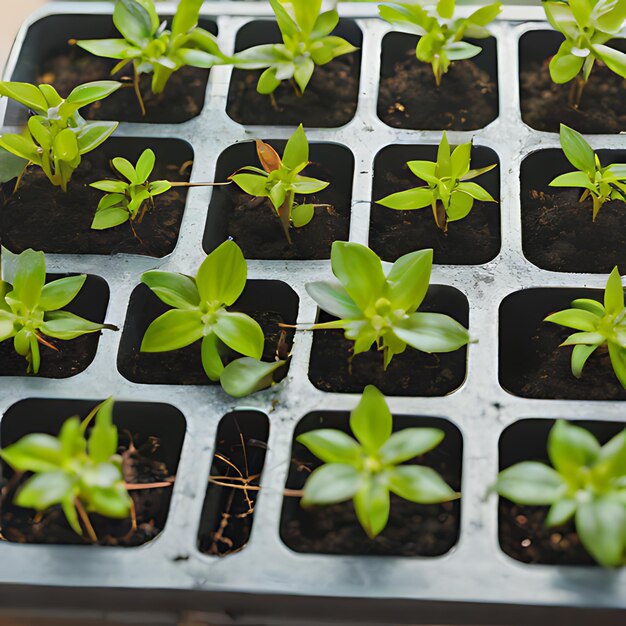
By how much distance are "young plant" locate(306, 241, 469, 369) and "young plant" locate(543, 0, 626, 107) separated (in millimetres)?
275

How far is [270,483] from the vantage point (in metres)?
0.67

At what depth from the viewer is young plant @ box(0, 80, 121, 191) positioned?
31.0 inches

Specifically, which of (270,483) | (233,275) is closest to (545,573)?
(270,483)

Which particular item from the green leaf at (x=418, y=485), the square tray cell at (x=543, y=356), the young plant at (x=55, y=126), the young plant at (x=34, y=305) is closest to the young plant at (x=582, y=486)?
the green leaf at (x=418, y=485)

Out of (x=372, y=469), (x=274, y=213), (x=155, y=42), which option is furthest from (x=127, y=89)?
(x=372, y=469)

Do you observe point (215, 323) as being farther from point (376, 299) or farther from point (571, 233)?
point (571, 233)

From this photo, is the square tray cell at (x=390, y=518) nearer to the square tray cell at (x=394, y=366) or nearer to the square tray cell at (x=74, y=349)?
the square tray cell at (x=394, y=366)

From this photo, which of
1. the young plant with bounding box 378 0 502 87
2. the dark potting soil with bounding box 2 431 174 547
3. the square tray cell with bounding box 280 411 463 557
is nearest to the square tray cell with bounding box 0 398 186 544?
the dark potting soil with bounding box 2 431 174 547

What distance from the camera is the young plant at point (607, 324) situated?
0.68 m

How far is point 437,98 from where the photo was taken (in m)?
0.93

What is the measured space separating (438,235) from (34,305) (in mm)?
384

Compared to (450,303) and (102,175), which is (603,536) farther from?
(102,175)

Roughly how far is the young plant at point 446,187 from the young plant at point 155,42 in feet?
0.77

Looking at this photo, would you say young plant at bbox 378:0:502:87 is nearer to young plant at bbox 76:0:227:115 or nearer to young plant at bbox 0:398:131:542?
young plant at bbox 76:0:227:115
